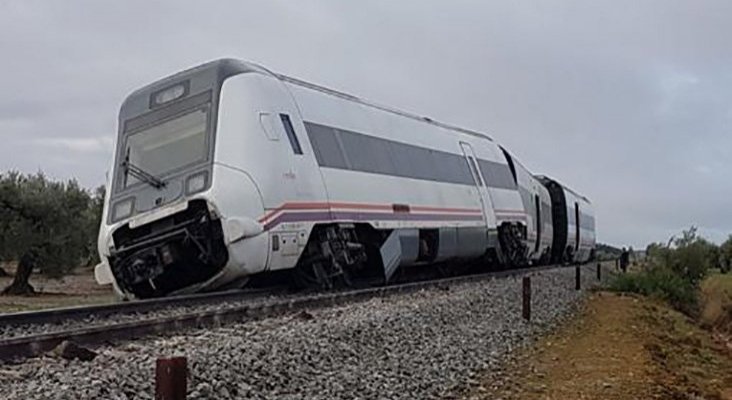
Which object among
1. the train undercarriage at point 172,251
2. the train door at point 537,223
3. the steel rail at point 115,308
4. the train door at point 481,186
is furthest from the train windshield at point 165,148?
the train door at point 537,223

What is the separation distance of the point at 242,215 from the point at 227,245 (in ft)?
1.53

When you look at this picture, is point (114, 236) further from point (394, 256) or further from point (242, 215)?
point (394, 256)

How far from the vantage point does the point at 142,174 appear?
13.6 metres

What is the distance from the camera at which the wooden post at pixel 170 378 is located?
15.4 ft

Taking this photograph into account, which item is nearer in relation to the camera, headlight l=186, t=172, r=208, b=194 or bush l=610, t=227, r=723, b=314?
headlight l=186, t=172, r=208, b=194

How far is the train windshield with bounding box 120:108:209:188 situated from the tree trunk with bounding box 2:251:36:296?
1546cm

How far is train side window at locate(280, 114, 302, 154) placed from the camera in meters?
14.2

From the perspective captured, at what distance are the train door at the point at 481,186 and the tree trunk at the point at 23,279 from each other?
14.0 m

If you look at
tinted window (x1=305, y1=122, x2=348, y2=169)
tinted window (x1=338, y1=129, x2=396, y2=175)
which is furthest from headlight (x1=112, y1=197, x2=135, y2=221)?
tinted window (x1=338, y1=129, x2=396, y2=175)

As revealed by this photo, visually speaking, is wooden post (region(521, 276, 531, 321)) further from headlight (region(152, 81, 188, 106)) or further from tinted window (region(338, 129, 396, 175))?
headlight (region(152, 81, 188, 106))

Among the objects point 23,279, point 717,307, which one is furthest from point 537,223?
point 23,279

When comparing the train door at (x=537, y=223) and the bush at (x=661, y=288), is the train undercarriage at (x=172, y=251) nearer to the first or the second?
the bush at (x=661, y=288)

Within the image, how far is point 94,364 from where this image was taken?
686 cm

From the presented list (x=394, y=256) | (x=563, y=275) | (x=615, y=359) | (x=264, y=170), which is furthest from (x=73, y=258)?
(x=615, y=359)
